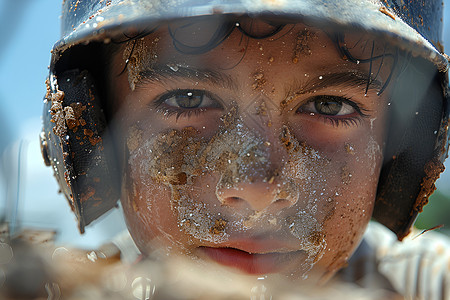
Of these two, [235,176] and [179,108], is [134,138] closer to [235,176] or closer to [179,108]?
[179,108]

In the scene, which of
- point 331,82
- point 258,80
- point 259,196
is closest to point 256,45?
point 258,80

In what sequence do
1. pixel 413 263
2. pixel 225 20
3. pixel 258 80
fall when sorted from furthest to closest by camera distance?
1. pixel 413 263
2. pixel 258 80
3. pixel 225 20

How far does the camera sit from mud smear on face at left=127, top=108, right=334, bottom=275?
0.89m

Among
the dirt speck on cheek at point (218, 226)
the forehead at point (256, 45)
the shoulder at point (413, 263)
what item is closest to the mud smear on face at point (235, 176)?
the dirt speck on cheek at point (218, 226)

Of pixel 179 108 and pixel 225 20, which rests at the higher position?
pixel 225 20

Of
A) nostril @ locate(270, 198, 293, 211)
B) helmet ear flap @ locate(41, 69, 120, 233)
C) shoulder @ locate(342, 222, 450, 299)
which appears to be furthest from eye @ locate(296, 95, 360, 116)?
shoulder @ locate(342, 222, 450, 299)

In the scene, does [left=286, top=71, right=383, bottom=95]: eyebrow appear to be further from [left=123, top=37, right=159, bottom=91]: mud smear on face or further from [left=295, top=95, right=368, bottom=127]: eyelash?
[left=123, top=37, right=159, bottom=91]: mud smear on face

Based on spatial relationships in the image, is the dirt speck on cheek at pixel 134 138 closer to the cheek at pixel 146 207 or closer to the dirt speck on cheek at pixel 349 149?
the cheek at pixel 146 207

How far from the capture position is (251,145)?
2.95 ft

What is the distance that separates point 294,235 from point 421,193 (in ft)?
1.81

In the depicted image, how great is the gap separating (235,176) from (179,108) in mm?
252

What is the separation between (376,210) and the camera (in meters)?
1.41

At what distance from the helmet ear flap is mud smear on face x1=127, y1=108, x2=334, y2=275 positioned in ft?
0.49

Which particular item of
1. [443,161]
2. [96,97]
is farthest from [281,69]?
[443,161]
